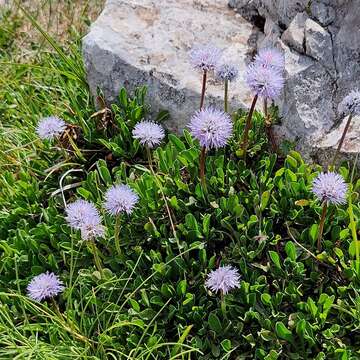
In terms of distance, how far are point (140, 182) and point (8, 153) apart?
1066mm

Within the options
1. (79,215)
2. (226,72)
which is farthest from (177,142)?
(79,215)

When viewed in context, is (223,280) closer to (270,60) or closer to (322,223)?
(322,223)

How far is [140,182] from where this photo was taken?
3.54 metres

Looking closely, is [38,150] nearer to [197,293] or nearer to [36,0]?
[197,293]

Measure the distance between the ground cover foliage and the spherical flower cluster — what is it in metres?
0.25

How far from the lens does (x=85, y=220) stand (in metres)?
3.05

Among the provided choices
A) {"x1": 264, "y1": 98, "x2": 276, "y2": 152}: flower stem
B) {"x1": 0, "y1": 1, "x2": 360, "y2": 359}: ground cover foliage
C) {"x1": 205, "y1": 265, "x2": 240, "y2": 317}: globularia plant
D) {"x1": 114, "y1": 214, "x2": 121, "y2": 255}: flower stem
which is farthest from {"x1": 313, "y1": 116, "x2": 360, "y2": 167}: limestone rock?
{"x1": 114, "y1": 214, "x2": 121, "y2": 255}: flower stem

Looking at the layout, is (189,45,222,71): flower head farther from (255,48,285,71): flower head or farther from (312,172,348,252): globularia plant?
(312,172,348,252): globularia plant

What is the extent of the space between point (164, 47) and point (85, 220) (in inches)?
57.9

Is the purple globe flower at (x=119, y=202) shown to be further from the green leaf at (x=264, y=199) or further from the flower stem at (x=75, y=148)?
the flower stem at (x=75, y=148)

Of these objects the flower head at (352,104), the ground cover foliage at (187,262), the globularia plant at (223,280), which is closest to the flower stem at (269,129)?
the ground cover foliage at (187,262)

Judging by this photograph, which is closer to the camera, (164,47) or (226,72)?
(226,72)

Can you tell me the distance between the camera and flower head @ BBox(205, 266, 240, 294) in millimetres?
2988

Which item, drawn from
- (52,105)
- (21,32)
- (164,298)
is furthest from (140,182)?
(21,32)
